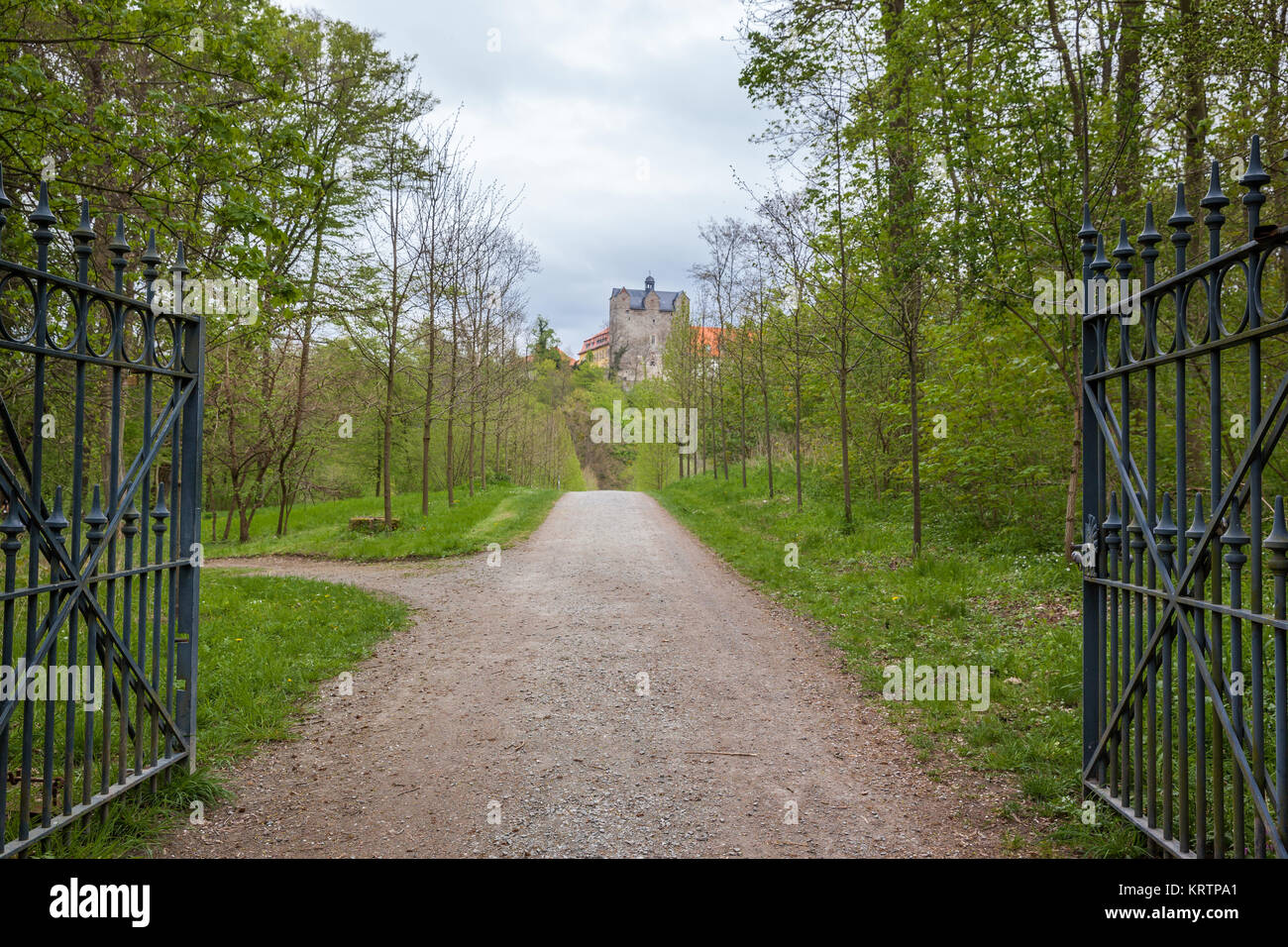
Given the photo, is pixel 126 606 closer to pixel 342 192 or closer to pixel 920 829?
pixel 920 829

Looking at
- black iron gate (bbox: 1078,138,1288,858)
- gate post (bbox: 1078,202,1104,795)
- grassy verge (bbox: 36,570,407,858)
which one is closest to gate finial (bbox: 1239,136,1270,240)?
black iron gate (bbox: 1078,138,1288,858)

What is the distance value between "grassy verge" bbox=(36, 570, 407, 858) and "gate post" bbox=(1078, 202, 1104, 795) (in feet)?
16.2

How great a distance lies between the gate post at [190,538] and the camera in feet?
15.1

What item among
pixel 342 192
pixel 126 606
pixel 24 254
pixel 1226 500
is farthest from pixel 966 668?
pixel 342 192

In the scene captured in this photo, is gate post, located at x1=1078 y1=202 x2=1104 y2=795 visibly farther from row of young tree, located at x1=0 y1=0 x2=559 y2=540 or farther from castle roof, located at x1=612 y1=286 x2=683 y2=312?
castle roof, located at x1=612 y1=286 x2=683 y2=312

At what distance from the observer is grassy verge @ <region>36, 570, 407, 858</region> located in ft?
13.0

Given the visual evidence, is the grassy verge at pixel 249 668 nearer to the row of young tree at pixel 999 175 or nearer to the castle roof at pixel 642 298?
the row of young tree at pixel 999 175

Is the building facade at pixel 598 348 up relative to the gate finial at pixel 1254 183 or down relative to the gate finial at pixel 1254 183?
up

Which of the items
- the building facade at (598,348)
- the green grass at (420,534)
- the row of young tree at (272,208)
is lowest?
the green grass at (420,534)

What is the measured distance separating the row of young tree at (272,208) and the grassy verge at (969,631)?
6.63m

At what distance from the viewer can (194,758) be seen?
183 inches

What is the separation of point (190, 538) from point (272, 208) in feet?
47.2

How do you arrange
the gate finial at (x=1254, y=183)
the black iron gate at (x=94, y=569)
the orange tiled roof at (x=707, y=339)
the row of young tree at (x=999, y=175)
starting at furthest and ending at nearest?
the orange tiled roof at (x=707, y=339) < the row of young tree at (x=999, y=175) < the black iron gate at (x=94, y=569) < the gate finial at (x=1254, y=183)

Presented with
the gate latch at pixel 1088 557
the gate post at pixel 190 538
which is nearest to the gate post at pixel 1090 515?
the gate latch at pixel 1088 557
